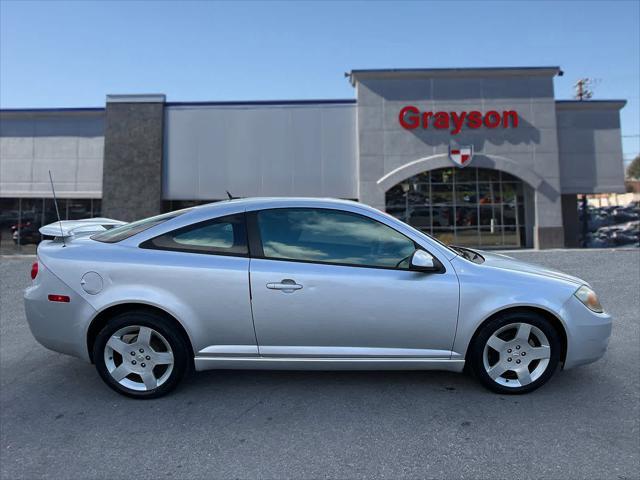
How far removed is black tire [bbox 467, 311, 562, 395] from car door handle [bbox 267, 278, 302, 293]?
4.71ft

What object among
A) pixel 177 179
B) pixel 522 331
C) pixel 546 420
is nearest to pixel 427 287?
pixel 522 331

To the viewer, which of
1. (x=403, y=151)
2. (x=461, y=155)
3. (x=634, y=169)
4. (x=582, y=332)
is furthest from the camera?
(x=634, y=169)

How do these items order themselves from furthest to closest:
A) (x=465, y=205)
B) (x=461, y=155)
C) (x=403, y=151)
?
(x=465, y=205) < (x=403, y=151) < (x=461, y=155)

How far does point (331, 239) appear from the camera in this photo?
3.52 meters

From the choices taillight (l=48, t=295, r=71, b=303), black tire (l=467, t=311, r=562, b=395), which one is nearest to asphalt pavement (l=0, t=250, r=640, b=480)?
black tire (l=467, t=311, r=562, b=395)

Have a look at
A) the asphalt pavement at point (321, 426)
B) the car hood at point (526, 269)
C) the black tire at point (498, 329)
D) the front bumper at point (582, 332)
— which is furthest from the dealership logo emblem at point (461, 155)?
the black tire at point (498, 329)

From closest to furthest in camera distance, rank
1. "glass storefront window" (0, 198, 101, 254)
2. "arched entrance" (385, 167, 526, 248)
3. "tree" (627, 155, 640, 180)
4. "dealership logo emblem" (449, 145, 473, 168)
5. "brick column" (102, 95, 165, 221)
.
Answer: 1. "dealership logo emblem" (449, 145, 473, 168)
2. "brick column" (102, 95, 165, 221)
3. "arched entrance" (385, 167, 526, 248)
4. "glass storefront window" (0, 198, 101, 254)
5. "tree" (627, 155, 640, 180)

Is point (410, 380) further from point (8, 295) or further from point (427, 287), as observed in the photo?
point (8, 295)

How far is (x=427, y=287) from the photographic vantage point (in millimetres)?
3346

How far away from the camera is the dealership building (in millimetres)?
16844

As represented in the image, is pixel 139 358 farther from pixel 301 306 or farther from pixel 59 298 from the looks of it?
pixel 301 306

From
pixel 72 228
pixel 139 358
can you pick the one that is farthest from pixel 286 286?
pixel 72 228

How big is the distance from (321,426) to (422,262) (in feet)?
4.48

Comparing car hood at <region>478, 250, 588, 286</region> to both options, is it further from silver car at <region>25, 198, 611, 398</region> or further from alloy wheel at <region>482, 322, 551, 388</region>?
alloy wheel at <region>482, 322, 551, 388</region>
